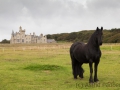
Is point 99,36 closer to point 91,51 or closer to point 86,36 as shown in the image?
point 91,51

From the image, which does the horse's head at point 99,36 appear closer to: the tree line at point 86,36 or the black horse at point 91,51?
the black horse at point 91,51

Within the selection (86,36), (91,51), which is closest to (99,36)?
(91,51)

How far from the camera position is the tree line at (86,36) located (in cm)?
8762

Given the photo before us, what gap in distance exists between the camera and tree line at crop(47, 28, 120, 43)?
3450 inches

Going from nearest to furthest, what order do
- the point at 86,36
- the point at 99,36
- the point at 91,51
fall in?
the point at 99,36 → the point at 91,51 → the point at 86,36

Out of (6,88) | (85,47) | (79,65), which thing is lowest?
(6,88)

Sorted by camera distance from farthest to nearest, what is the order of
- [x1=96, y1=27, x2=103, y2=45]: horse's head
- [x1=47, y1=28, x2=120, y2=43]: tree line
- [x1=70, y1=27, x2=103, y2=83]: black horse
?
[x1=47, y1=28, x2=120, y2=43]: tree line → [x1=70, y1=27, x2=103, y2=83]: black horse → [x1=96, y1=27, x2=103, y2=45]: horse's head

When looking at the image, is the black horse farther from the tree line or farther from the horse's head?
the tree line

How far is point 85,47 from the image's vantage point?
11797 millimetres

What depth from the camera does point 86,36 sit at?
127 metres

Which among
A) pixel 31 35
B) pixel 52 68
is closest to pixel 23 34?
pixel 31 35

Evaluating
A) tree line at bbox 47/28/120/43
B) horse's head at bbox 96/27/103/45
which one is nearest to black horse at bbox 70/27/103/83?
horse's head at bbox 96/27/103/45

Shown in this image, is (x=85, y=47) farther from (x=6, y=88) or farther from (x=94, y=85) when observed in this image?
(x=6, y=88)

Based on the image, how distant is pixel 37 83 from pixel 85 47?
124 inches
